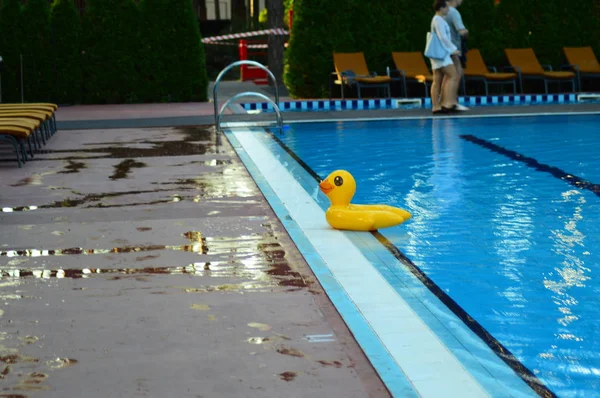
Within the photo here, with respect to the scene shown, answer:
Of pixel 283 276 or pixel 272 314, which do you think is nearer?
pixel 272 314

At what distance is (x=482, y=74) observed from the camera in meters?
19.8

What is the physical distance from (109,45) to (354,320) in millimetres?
16223

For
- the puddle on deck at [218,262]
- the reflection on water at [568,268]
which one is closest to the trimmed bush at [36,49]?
the puddle on deck at [218,262]

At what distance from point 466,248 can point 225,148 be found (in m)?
6.36

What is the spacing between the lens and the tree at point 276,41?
23875 mm

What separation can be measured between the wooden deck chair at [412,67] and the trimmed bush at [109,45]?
511 centimetres

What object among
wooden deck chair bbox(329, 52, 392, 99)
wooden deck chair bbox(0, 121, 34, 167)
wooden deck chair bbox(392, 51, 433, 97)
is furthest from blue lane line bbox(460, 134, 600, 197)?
wooden deck chair bbox(392, 51, 433, 97)

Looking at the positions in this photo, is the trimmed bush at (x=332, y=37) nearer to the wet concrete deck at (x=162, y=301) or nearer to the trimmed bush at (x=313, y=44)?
the trimmed bush at (x=313, y=44)

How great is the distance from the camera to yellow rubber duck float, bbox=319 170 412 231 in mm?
7027

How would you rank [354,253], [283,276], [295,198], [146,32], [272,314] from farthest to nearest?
[146,32]
[295,198]
[354,253]
[283,276]
[272,314]

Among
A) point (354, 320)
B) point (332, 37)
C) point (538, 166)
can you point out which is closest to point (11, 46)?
point (332, 37)

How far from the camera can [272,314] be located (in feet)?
16.1

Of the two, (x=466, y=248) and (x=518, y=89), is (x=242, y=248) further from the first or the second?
(x=518, y=89)

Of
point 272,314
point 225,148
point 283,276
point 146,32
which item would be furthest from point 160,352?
point 146,32
